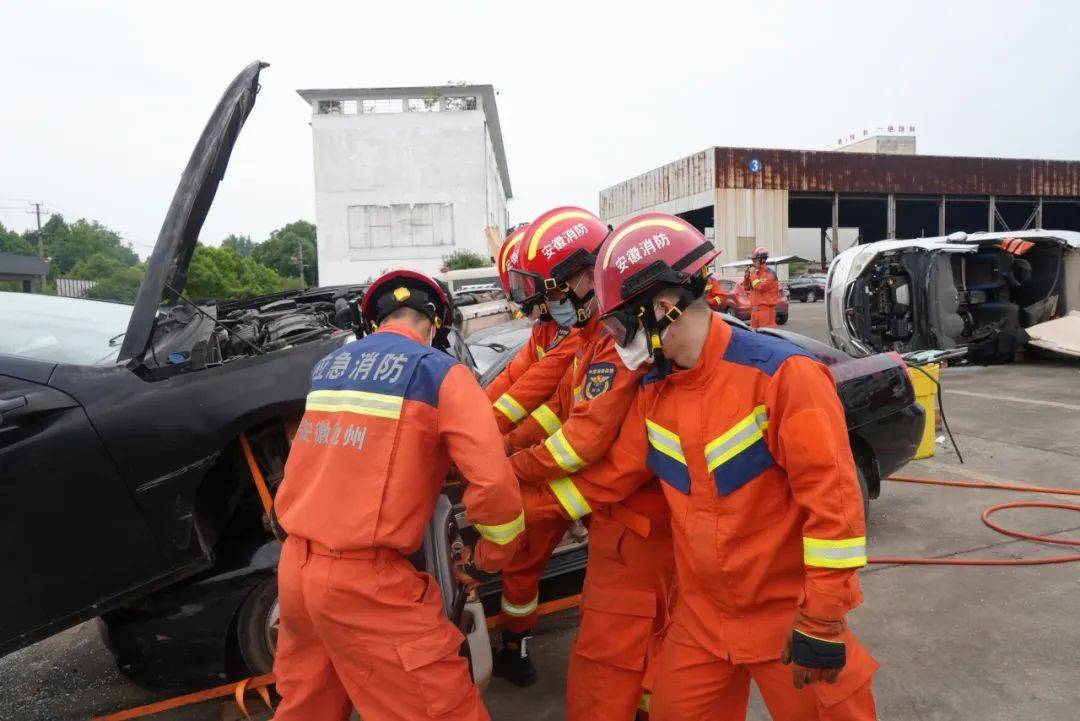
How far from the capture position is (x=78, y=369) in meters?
2.34

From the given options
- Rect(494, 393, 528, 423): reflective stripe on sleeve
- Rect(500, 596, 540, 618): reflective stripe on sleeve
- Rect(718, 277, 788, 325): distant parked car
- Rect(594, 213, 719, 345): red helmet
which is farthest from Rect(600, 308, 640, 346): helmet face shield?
Rect(718, 277, 788, 325): distant parked car

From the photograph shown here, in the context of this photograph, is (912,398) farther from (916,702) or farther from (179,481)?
(179,481)

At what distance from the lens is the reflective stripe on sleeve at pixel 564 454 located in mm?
2191

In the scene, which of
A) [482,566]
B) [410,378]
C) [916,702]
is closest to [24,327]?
[410,378]

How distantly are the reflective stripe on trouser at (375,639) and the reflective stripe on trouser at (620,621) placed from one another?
1.36 feet

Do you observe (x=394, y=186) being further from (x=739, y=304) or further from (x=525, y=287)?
(x=525, y=287)

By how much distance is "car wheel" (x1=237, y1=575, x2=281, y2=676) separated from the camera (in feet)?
8.77

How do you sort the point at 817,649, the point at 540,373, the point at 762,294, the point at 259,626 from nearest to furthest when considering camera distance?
the point at 817,649
the point at 259,626
the point at 540,373
the point at 762,294

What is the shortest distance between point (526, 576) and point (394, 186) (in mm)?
41917

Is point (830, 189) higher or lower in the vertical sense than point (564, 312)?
higher

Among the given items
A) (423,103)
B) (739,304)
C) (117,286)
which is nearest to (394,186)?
(423,103)

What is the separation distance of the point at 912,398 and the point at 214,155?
141 inches

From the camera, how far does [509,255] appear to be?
3277mm

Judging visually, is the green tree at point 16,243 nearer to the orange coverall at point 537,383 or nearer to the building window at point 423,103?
the building window at point 423,103
